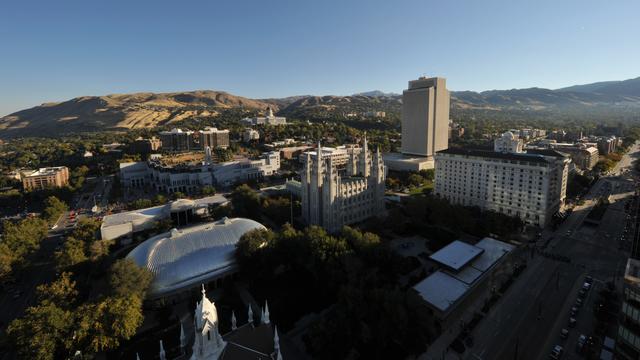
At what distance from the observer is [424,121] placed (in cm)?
14912

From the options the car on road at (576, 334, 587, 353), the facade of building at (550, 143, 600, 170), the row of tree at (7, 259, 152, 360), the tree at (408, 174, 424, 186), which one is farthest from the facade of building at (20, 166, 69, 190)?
the facade of building at (550, 143, 600, 170)

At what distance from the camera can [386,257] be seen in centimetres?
5153

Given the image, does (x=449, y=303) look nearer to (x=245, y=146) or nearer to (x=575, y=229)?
(x=575, y=229)

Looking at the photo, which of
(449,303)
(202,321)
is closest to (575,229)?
(449,303)

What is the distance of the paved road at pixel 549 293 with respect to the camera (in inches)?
1560

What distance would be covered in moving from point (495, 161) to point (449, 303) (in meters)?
52.2

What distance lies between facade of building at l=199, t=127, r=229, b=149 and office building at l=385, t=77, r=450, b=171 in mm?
95355

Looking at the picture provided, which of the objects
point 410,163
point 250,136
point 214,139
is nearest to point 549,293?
point 410,163

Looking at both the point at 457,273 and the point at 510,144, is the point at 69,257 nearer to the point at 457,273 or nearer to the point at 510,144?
the point at 457,273

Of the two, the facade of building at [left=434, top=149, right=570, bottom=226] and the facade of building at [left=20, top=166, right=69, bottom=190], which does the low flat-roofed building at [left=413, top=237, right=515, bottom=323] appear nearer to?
the facade of building at [left=434, top=149, right=570, bottom=226]

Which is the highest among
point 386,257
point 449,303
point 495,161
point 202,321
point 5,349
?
point 495,161

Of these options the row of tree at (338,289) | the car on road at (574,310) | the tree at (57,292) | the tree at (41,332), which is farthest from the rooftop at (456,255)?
the tree at (57,292)

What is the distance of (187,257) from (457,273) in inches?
1808

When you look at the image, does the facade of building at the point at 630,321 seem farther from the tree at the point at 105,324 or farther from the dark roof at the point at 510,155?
the dark roof at the point at 510,155
